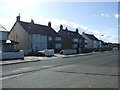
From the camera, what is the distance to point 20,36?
195ft

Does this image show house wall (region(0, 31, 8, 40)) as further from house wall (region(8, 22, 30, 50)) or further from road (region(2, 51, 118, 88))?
road (region(2, 51, 118, 88))

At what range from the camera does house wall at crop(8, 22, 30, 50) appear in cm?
5797

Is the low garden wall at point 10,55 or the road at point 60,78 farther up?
the low garden wall at point 10,55

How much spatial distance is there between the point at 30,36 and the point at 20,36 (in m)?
3.30

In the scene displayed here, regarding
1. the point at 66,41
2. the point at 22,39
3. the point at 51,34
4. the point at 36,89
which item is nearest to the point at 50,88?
the point at 36,89

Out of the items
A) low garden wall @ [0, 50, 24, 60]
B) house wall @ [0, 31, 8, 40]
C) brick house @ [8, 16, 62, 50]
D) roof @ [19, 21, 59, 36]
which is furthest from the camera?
roof @ [19, 21, 59, 36]

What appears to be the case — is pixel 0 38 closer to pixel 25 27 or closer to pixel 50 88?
pixel 25 27

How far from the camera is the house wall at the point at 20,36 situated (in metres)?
58.0

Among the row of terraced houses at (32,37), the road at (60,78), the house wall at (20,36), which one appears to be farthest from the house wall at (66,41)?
the road at (60,78)

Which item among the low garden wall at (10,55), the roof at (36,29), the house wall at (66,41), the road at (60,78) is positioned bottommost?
the road at (60,78)

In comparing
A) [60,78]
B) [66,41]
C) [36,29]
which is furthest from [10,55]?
[66,41]

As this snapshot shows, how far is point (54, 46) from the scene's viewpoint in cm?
7038

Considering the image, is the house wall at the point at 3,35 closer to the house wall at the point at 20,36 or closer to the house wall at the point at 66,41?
the house wall at the point at 20,36

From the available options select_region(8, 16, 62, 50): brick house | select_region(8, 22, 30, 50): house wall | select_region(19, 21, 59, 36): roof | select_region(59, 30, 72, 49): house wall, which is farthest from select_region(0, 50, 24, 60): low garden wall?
select_region(59, 30, 72, 49): house wall
